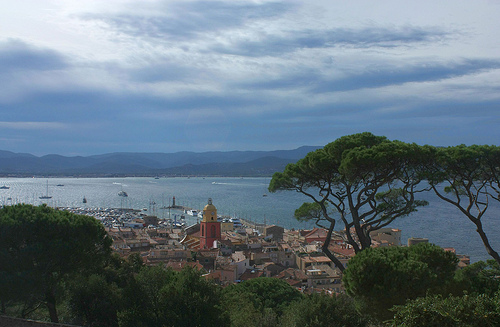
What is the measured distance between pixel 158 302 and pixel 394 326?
4556 millimetres

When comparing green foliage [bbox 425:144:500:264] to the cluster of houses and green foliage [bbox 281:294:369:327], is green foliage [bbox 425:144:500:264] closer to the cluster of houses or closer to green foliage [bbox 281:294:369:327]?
green foliage [bbox 281:294:369:327]

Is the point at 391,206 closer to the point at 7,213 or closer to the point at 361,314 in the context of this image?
the point at 361,314

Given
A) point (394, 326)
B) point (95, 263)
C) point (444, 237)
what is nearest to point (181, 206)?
point (444, 237)

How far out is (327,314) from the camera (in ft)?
24.9

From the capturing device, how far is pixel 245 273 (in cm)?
2130

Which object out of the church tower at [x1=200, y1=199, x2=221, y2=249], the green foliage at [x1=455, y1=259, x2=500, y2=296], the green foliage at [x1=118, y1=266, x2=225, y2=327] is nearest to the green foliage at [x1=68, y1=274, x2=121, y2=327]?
the green foliage at [x1=118, y1=266, x2=225, y2=327]

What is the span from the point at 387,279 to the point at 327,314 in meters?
1.40

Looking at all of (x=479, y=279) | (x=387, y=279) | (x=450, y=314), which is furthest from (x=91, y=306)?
(x=479, y=279)

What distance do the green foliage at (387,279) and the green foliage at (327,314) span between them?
636 mm

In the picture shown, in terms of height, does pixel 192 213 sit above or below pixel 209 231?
below

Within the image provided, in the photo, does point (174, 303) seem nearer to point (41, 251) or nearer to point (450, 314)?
point (41, 251)

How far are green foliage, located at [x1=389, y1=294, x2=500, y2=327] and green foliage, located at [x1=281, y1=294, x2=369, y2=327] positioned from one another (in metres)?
2.66

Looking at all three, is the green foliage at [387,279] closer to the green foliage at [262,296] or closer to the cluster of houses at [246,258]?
the green foliage at [262,296]

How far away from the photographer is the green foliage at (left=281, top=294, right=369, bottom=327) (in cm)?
751
